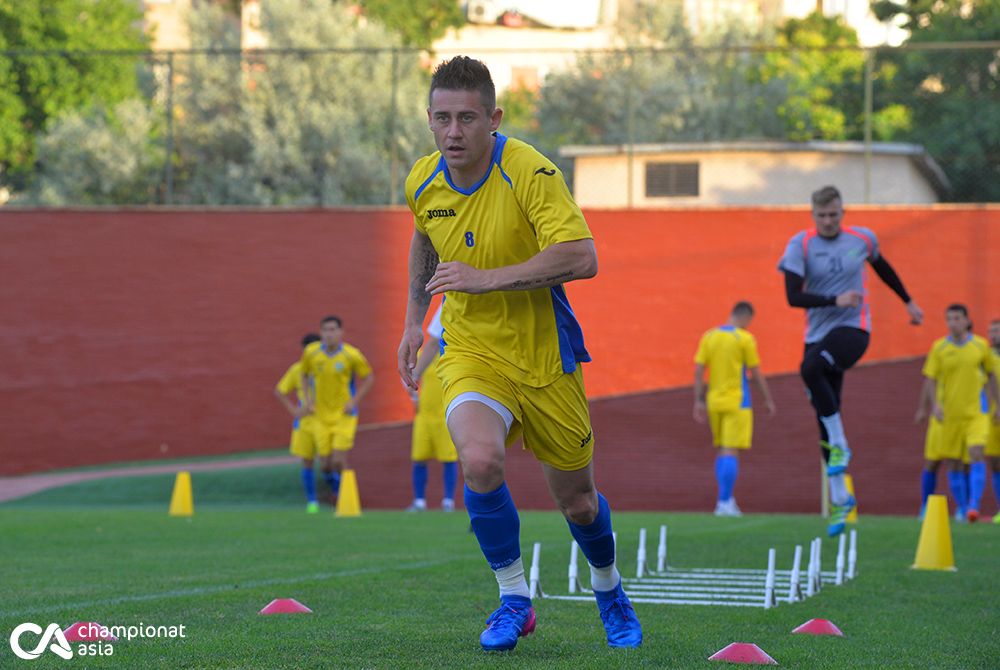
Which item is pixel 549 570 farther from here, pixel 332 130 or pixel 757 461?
pixel 332 130

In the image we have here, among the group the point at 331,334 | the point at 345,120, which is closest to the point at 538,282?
the point at 331,334

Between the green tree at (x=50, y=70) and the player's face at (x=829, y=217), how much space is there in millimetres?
25316

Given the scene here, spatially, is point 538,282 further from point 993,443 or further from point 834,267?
point 993,443

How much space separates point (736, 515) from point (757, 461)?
337cm

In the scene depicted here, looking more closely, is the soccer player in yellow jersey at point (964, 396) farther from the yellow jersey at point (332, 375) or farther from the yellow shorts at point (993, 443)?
the yellow jersey at point (332, 375)

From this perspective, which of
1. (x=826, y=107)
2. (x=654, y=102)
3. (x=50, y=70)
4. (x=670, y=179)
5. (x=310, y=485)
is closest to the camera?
(x=310, y=485)

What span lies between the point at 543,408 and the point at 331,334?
1273 cm

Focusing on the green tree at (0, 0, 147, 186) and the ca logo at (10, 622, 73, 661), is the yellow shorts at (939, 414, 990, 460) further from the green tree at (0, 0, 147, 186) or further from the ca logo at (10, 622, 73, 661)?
the green tree at (0, 0, 147, 186)

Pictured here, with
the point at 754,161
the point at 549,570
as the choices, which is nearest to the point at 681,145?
the point at 754,161

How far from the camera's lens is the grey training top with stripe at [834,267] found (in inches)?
411

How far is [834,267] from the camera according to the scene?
1046cm

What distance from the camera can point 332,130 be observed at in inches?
1410

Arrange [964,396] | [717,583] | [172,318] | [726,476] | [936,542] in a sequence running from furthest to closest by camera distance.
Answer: [172,318] → [726,476] → [964,396] → [936,542] → [717,583]

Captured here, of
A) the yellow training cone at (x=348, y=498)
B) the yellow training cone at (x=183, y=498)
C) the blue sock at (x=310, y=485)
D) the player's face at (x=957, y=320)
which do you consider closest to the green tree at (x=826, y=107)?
the player's face at (x=957, y=320)
